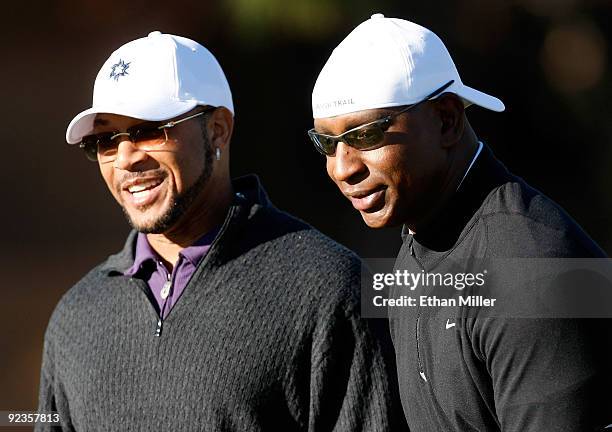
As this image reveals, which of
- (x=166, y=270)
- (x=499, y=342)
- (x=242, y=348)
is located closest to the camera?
(x=499, y=342)

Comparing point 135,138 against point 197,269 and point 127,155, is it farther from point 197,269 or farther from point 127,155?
point 197,269

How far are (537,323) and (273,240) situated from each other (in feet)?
3.81

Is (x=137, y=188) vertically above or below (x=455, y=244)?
above

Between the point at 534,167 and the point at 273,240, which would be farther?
the point at 534,167

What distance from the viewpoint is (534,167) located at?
19.1ft

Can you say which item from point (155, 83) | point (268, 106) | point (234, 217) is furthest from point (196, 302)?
point (268, 106)

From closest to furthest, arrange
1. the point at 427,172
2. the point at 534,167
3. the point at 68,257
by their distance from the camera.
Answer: the point at 427,172 → the point at 68,257 → the point at 534,167

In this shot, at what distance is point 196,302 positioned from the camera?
2900mm

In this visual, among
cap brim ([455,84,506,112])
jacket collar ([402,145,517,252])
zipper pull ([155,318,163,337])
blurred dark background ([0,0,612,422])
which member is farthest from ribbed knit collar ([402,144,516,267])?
blurred dark background ([0,0,612,422])

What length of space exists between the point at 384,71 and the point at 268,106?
11.2 feet

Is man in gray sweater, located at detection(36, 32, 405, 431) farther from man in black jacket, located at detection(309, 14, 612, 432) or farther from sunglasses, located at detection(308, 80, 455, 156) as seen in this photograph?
sunglasses, located at detection(308, 80, 455, 156)

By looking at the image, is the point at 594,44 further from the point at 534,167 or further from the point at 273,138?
the point at 273,138

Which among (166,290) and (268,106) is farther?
(268,106)

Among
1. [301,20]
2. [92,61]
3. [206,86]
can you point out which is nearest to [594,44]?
[301,20]
